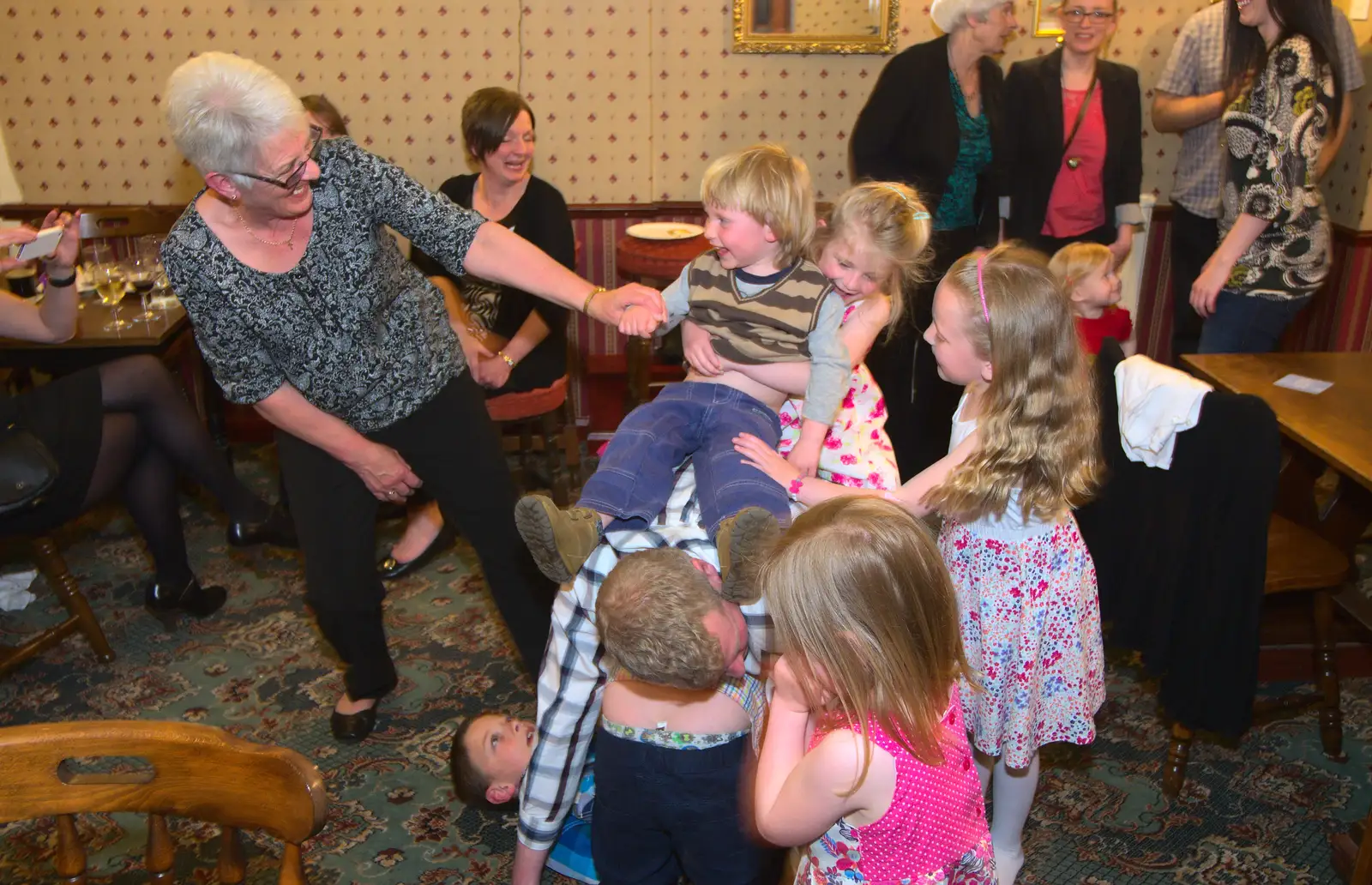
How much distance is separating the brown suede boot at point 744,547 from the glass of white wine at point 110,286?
2690 millimetres

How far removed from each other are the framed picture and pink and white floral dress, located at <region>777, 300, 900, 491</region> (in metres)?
2.90

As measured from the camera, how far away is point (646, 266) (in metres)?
4.21

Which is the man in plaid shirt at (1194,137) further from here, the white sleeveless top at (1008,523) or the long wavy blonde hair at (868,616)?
the long wavy blonde hair at (868,616)

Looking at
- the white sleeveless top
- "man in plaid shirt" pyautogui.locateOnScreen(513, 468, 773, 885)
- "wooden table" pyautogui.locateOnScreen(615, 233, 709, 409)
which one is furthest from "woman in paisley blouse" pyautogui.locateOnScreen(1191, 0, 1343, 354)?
"man in plaid shirt" pyautogui.locateOnScreen(513, 468, 773, 885)

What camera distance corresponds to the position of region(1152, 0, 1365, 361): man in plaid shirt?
404 centimetres

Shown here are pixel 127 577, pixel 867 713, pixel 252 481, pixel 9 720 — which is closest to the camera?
pixel 867 713

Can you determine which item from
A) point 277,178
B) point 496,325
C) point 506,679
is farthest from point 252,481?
point 277,178

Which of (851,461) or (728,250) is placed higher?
(728,250)

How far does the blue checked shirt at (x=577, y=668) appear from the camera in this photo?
2010 mm

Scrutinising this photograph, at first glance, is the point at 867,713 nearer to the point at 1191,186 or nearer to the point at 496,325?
the point at 496,325

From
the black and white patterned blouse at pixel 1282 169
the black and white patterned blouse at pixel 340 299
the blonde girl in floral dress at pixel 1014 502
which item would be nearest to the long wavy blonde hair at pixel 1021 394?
the blonde girl in floral dress at pixel 1014 502

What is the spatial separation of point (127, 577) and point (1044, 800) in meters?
3.08

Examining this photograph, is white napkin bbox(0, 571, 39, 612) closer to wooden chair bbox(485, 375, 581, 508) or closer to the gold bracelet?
wooden chair bbox(485, 375, 581, 508)

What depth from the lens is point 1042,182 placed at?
4125mm
